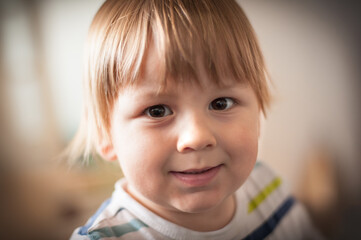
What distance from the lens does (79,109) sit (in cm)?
92

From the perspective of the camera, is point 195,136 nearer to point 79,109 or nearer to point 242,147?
point 242,147

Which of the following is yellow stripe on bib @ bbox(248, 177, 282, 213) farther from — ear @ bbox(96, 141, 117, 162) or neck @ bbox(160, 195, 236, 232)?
ear @ bbox(96, 141, 117, 162)

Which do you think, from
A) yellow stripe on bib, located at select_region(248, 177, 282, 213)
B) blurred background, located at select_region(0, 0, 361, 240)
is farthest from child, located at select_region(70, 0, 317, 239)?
blurred background, located at select_region(0, 0, 361, 240)

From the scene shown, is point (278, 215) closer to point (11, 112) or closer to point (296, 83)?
point (296, 83)

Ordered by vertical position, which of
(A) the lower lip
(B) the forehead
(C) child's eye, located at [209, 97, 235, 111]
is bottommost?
(A) the lower lip

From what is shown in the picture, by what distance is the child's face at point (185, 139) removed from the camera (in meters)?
0.45

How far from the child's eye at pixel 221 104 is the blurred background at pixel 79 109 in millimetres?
431

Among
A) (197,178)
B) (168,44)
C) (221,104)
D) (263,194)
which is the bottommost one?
(263,194)

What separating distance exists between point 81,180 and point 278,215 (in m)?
0.73

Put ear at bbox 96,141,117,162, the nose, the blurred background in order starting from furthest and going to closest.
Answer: the blurred background
ear at bbox 96,141,117,162
the nose

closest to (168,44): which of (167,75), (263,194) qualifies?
(167,75)

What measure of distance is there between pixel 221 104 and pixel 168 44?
0.13m

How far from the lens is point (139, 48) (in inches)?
17.7

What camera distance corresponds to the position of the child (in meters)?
0.45
